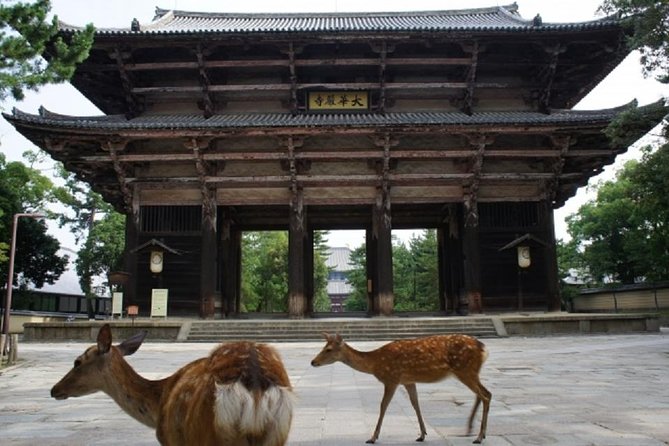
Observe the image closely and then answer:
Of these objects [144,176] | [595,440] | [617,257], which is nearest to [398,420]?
[595,440]

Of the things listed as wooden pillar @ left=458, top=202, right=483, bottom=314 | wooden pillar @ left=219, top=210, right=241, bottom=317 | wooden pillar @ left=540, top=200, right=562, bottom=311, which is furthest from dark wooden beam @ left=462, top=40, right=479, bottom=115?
wooden pillar @ left=219, top=210, right=241, bottom=317

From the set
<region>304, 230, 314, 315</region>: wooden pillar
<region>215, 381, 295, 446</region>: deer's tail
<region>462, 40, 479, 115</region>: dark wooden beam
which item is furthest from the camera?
<region>304, 230, 314, 315</region>: wooden pillar

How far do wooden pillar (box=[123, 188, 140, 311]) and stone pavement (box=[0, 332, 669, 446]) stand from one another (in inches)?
245

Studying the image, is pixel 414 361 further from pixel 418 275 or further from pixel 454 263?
pixel 418 275

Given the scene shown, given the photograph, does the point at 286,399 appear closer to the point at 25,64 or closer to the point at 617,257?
the point at 25,64

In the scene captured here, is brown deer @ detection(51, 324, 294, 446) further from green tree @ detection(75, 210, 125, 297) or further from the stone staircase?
green tree @ detection(75, 210, 125, 297)

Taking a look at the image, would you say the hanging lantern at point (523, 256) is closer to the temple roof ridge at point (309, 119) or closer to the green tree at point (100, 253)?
the temple roof ridge at point (309, 119)

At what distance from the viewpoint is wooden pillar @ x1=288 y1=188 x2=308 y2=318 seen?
18719 millimetres

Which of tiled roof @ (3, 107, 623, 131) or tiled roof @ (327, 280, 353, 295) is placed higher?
tiled roof @ (3, 107, 623, 131)

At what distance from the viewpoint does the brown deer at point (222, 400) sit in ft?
8.13

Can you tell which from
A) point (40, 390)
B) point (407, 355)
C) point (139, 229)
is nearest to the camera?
point (407, 355)

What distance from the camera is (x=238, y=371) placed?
2.63m

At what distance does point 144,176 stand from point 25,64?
10.5 m

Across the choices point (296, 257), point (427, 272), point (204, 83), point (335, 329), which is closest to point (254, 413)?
point (335, 329)
